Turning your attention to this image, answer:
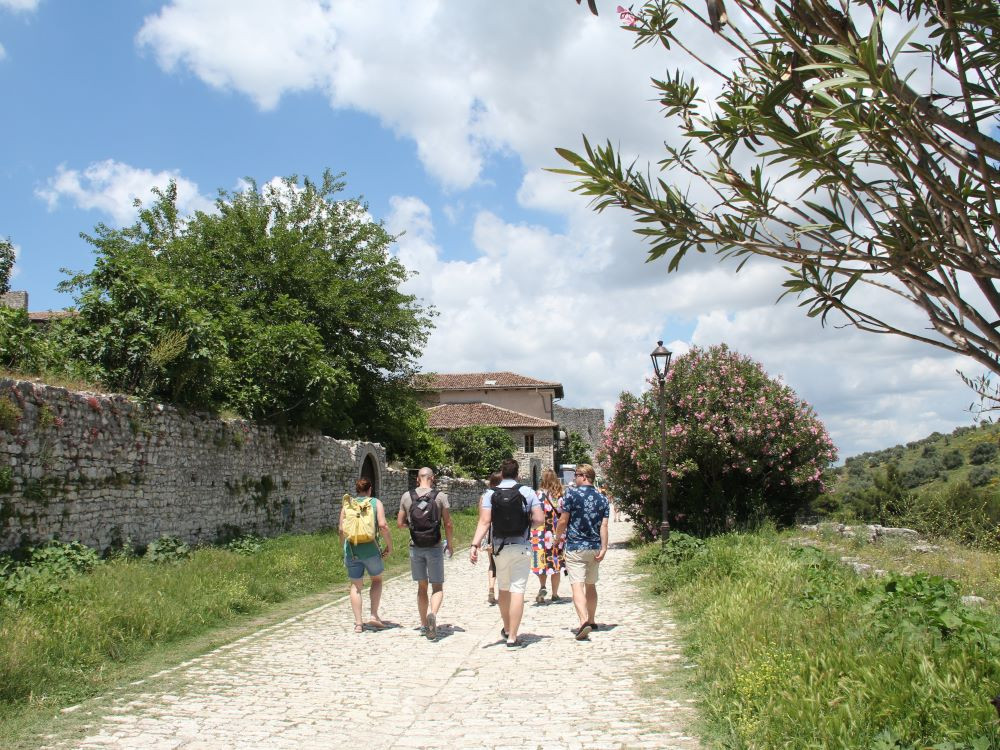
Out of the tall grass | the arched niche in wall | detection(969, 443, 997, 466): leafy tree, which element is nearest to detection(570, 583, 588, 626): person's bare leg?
the tall grass

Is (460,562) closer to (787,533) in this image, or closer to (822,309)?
(787,533)

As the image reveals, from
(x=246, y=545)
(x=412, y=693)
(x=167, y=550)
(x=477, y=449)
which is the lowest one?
(x=412, y=693)

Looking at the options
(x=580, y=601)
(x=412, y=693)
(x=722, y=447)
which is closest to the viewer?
(x=412, y=693)

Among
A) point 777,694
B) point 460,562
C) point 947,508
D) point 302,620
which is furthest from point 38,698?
point 947,508

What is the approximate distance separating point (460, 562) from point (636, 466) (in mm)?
4563

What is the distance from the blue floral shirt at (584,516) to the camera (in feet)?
27.0

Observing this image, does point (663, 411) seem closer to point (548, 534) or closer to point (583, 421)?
point (548, 534)

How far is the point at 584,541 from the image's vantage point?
324 inches

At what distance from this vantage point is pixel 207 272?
78.3 feet

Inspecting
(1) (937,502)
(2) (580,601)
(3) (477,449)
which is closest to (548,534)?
(2) (580,601)

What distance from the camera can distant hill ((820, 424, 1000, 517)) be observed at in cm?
2180

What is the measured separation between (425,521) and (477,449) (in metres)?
38.6

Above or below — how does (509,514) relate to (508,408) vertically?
below

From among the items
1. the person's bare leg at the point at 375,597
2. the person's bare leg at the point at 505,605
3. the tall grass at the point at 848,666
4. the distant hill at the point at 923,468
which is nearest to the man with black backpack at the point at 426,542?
the person's bare leg at the point at 375,597
